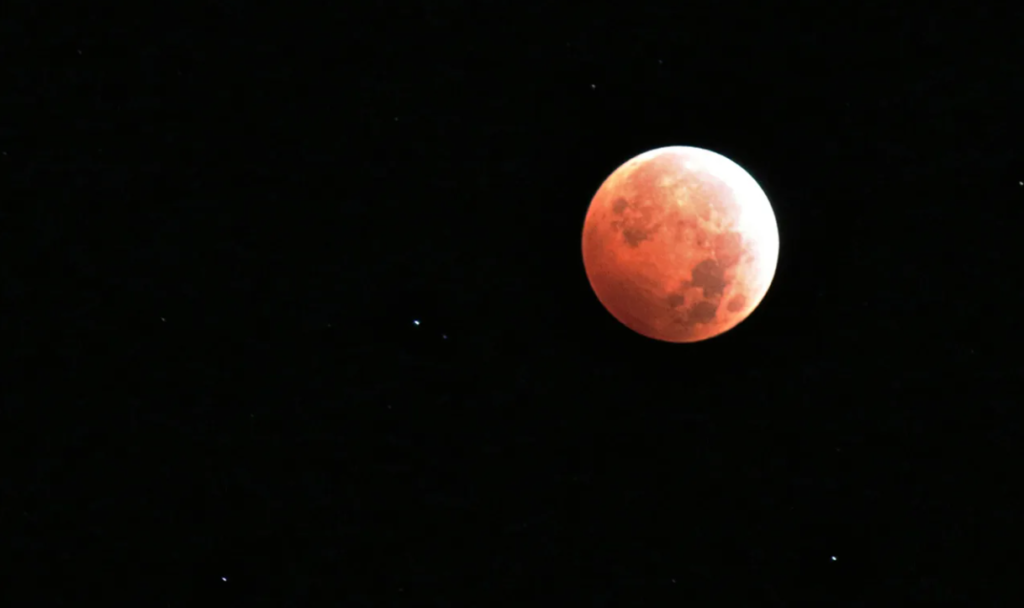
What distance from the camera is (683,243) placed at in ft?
9.07

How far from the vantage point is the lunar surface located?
278cm

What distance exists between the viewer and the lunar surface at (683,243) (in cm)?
278

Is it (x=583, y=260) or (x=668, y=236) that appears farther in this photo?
(x=583, y=260)

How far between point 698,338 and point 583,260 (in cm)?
43

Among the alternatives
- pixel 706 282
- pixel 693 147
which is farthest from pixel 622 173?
pixel 706 282

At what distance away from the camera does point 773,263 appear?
2947mm

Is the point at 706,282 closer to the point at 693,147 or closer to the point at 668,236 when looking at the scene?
the point at 668,236

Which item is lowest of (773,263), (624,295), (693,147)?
(624,295)

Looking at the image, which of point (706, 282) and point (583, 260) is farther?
point (583, 260)

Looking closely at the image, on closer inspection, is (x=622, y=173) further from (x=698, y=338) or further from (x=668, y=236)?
(x=698, y=338)

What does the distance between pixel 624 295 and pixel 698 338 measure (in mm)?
289

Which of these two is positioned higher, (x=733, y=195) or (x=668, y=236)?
(x=733, y=195)

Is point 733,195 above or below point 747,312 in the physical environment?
above

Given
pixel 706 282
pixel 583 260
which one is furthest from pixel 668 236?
pixel 583 260
